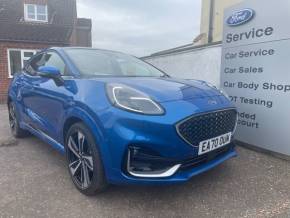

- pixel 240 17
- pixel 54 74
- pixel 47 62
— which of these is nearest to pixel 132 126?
pixel 54 74

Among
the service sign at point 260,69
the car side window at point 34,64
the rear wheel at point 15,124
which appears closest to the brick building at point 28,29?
the rear wheel at point 15,124

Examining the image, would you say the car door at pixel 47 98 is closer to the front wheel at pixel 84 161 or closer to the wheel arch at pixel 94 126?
the wheel arch at pixel 94 126

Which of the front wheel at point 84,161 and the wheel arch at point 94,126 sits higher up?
the wheel arch at point 94,126

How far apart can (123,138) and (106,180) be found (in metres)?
0.52

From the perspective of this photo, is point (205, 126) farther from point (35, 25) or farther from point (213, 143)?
point (35, 25)

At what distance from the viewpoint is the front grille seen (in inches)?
99.7

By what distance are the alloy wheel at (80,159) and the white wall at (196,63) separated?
3.85 metres

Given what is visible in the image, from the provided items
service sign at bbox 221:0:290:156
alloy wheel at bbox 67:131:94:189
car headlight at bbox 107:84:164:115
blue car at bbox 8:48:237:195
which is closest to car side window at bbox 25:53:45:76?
blue car at bbox 8:48:237:195

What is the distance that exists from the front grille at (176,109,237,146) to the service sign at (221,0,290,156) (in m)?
1.26

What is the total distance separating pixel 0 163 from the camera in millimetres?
3961

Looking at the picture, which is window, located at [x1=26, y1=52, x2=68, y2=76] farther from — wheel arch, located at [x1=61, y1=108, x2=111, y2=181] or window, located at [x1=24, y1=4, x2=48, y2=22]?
window, located at [x1=24, y1=4, x2=48, y2=22]

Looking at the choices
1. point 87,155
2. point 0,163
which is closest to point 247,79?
point 87,155

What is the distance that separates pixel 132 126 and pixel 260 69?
2.47 metres

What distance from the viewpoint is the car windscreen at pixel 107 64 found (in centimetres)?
346
